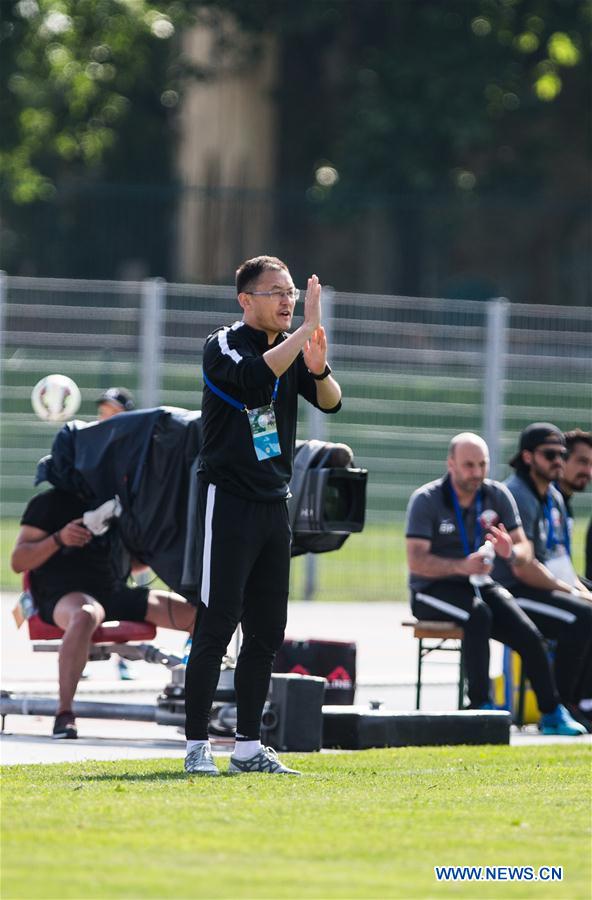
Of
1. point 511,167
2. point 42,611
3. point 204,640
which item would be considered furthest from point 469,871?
point 511,167

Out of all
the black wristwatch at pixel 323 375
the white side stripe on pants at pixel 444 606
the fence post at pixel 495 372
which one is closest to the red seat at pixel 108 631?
the white side stripe on pants at pixel 444 606

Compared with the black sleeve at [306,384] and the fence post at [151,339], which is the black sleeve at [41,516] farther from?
the fence post at [151,339]

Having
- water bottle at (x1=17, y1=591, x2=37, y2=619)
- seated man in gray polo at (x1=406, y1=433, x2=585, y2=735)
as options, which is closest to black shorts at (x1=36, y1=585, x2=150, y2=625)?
water bottle at (x1=17, y1=591, x2=37, y2=619)

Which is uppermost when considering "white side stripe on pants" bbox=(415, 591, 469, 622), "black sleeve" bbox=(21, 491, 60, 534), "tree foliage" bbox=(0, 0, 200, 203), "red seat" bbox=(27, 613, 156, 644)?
"tree foliage" bbox=(0, 0, 200, 203)

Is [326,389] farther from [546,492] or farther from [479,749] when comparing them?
[546,492]

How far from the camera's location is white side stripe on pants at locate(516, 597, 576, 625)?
37.4 feet

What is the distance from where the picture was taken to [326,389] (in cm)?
785

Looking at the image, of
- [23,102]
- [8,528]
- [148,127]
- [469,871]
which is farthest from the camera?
[148,127]

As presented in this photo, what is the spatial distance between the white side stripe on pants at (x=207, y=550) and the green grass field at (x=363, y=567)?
36.3 feet

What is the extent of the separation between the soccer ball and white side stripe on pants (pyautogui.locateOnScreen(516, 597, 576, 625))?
12.2ft

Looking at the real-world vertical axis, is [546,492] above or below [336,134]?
below

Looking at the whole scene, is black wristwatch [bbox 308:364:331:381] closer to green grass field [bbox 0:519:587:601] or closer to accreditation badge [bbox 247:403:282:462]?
accreditation badge [bbox 247:403:282:462]

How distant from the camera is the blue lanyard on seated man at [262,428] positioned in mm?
7688

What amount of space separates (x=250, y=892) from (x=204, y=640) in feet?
8.88
